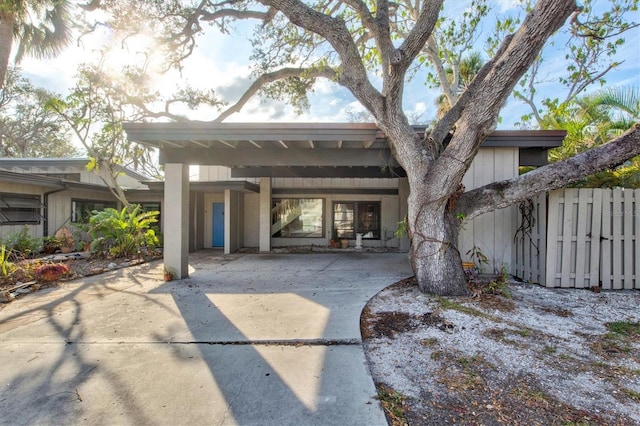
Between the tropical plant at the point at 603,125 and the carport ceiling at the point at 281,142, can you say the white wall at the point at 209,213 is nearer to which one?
the carport ceiling at the point at 281,142

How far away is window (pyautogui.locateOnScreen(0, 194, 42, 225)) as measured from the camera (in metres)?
9.43

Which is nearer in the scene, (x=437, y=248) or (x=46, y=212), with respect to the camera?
(x=437, y=248)

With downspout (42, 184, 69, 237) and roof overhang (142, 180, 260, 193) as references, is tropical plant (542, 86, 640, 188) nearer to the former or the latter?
roof overhang (142, 180, 260, 193)

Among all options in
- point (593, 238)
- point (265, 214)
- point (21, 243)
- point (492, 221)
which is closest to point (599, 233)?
point (593, 238)

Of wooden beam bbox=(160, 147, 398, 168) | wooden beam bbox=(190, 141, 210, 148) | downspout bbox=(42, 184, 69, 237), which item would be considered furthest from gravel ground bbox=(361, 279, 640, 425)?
downspout bbox=(42, 184, 69, 237)

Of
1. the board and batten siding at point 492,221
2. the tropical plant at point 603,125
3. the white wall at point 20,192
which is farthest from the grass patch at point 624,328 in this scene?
the white wall at point 20,192

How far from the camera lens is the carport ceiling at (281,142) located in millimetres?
5578

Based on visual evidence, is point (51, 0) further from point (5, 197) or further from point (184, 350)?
→ point (184, 350)

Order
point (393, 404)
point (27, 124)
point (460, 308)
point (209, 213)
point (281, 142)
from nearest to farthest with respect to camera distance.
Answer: point (393, 404)
point (460, 308)
point (281, 142)
point (209, 213)
point (27, 124)

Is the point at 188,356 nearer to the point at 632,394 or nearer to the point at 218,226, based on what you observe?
the point at 632,394

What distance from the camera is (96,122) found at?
432 inches

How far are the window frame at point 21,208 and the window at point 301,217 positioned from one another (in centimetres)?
825

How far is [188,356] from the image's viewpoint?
Answer: 3.11 m

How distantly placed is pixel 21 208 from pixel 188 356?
1086 centimetres
